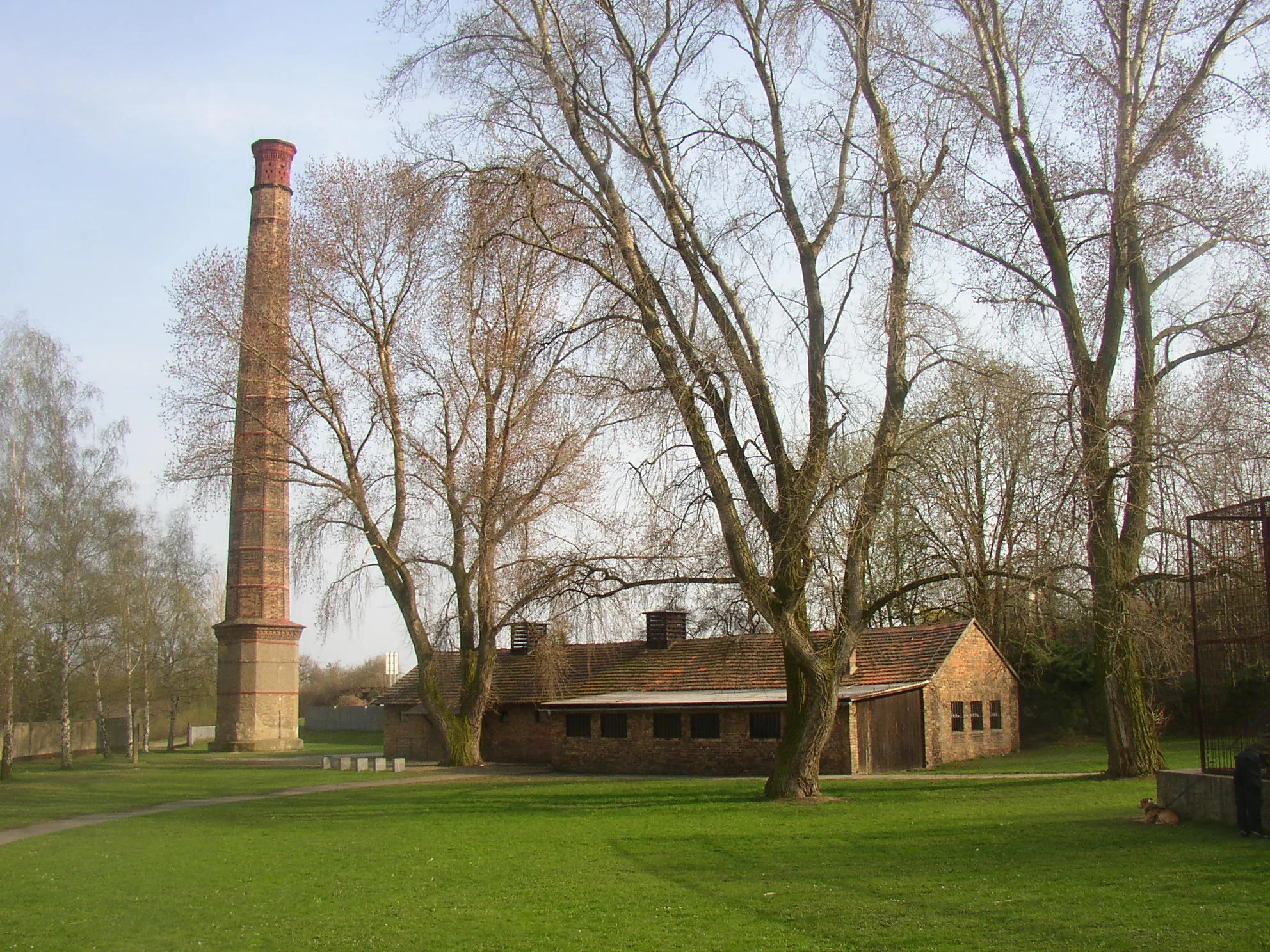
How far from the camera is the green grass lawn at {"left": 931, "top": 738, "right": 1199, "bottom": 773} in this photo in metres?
25.1

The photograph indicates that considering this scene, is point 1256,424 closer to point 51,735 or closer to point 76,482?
point 76,482

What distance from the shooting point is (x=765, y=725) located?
2878 cm

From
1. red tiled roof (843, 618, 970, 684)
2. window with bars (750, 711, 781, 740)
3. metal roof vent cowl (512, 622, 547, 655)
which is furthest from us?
metal roof vent cowl (512, 622, 547, 655)

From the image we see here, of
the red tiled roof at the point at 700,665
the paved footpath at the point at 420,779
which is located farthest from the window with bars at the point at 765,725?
the red tiled roof at the point at 700,665

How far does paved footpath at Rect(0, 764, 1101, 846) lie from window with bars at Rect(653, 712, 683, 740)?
4.00 feet

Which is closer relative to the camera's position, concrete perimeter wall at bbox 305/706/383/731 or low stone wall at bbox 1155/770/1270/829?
low stone wall at bbox 1155/770/1270/829

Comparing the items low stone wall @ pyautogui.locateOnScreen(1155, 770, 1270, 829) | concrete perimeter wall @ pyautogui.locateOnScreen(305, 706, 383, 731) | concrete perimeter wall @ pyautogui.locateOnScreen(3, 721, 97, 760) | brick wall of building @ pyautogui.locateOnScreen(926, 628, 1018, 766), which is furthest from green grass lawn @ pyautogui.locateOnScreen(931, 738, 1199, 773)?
concrete perimeter wall @ pyautogui.locateOnScreen(305, 706, 383, 731)

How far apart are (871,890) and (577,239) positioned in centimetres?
1187

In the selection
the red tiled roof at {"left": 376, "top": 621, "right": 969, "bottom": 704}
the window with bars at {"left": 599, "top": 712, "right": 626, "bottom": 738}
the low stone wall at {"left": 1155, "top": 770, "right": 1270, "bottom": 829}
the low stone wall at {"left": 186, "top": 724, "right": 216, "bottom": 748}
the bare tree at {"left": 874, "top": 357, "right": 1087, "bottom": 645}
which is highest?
the bare tree at {"left": 874, "top": 357, "right": 1087, "bottom": 645}

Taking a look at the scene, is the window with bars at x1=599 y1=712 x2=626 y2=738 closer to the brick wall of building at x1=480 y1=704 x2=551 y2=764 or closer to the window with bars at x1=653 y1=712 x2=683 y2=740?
the window with bars at x1=653 y1=712 x2=683 y2=740

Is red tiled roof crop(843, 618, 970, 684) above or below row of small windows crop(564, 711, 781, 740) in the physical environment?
above

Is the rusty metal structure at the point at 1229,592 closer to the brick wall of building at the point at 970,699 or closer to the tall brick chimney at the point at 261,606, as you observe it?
the brick wall of building at the point at 970,699

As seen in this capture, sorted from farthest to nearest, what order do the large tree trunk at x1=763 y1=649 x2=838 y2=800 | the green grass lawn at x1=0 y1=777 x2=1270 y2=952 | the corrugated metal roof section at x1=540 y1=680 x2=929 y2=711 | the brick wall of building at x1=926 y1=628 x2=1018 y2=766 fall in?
the brick wall of building at x1=926 y1=628 x2=1018 y2=766
the corrugated metal roof section at x1=540 y1=680 x2=929 y2=711
the large tree trunk at x1=763 y1=649 x2=838 y2=800
the green grass lawn at x1=0 y1=777 x2=1270 y2=952

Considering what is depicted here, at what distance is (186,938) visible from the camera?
31.7 ft
